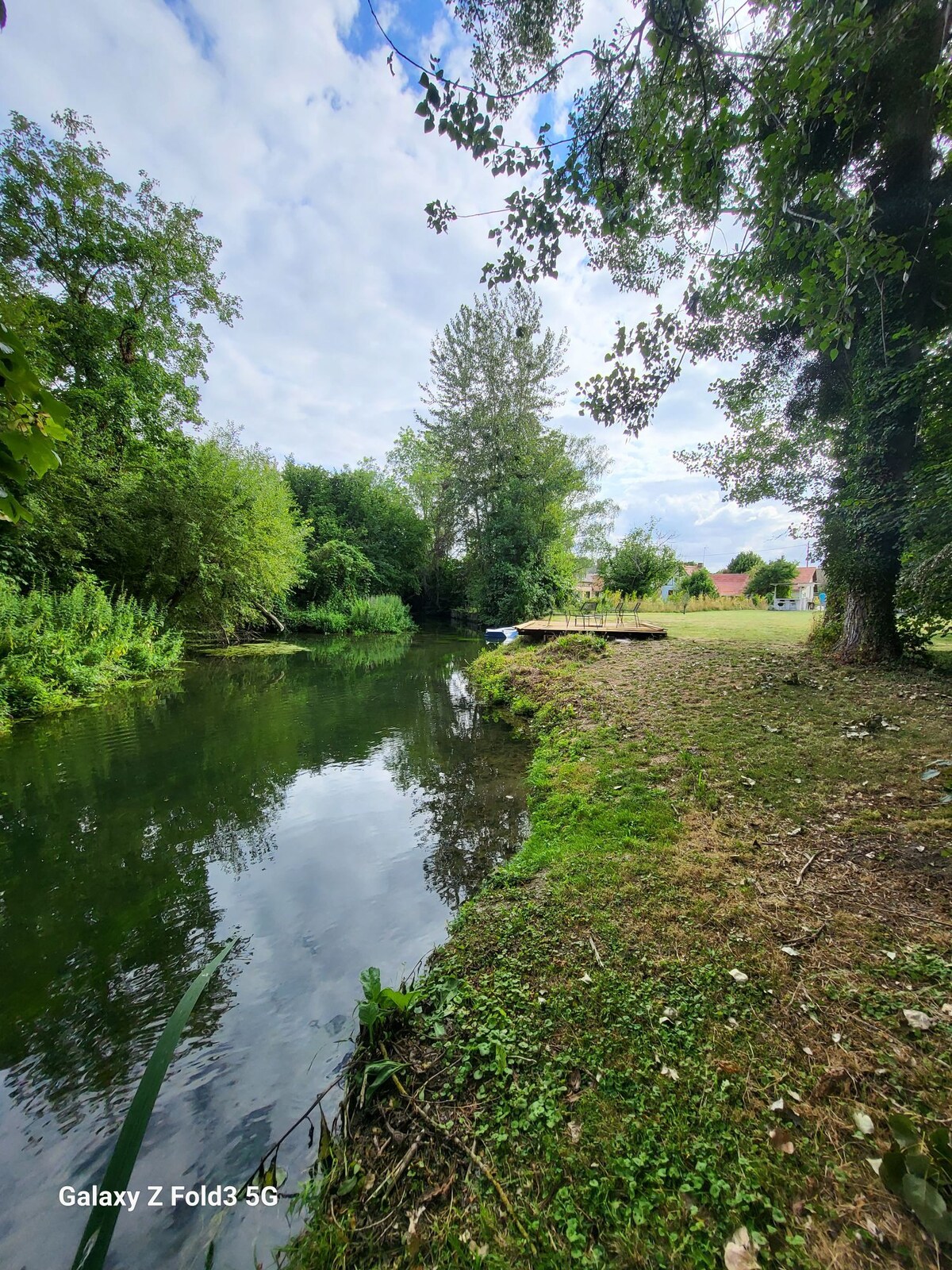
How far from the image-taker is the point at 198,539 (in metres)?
13.6

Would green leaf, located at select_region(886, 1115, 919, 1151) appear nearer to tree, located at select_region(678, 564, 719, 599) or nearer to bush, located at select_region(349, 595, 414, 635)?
bush, located at select_region(349, 595, 414, 635)

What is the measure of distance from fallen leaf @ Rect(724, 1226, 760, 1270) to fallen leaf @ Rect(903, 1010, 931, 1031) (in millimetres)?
1113

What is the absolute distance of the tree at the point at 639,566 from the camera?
79.7 ft

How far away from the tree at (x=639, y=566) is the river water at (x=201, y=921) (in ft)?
64.9

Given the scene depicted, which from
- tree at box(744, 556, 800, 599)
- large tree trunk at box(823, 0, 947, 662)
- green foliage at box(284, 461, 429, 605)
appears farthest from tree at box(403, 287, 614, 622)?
tree at box(744, 556, 800, 599)

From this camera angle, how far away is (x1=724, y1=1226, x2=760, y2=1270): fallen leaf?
46.9 inches

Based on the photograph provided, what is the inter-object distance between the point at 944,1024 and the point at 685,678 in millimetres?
5956

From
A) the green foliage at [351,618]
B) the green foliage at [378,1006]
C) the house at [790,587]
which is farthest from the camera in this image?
the house at [790,587]

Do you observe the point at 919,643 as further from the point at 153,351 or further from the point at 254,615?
the point at 153,351

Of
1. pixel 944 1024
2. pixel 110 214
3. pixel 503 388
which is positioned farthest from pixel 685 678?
pixel 110 214

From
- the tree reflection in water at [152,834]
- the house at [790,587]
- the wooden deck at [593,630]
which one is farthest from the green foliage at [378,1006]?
the house at [790,587]

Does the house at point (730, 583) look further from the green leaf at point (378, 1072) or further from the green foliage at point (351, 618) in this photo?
the green leaf at point (378, 1072)

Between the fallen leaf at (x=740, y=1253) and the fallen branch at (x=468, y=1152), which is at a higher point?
the fallen leaf at (x=740, y=1253)

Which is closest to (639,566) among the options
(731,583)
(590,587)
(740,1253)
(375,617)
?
(590,587)
